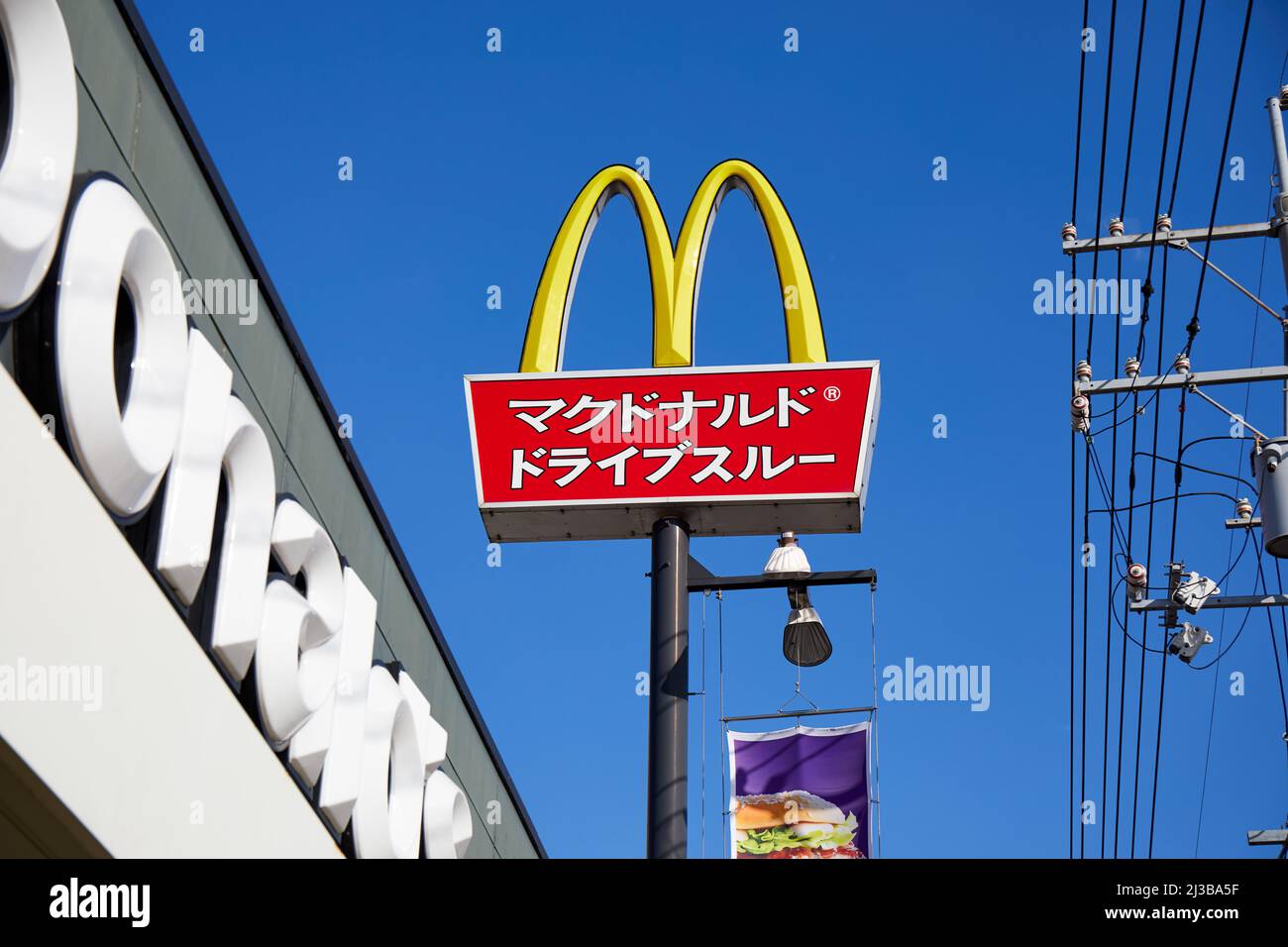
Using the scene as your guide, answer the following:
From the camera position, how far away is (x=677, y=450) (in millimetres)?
10617

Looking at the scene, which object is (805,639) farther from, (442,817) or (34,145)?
(34,145)

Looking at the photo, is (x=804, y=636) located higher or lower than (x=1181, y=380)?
lower

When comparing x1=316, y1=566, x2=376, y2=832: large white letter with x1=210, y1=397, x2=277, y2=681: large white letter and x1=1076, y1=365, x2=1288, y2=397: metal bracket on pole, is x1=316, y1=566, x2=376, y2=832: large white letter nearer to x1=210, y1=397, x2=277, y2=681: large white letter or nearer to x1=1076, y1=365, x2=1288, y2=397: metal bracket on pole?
x1=210, y1=397, x2=277, y2=681: large white letter

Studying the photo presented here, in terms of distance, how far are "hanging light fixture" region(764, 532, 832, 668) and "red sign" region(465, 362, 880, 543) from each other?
250 millimetres

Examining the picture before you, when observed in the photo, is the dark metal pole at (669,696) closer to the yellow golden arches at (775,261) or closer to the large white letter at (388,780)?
the yellow golden arches at (775,261)

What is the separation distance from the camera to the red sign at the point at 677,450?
1057 centimetres

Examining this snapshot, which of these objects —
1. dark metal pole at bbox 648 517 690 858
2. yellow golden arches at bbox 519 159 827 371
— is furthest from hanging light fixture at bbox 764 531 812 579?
yellow golden arches at bbox 519 159 827 371

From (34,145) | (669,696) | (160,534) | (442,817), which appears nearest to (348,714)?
(442,817)

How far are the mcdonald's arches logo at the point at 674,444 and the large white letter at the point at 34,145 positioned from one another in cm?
408

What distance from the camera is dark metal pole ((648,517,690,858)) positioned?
8969mm

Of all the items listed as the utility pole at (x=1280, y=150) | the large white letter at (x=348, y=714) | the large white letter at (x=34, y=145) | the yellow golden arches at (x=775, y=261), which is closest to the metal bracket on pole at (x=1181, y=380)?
the utility pole at (x=1280, y=150)

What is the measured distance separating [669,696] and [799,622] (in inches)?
67.1

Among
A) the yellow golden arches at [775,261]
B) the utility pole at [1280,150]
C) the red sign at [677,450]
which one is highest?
the utility pole at [1280,150]
